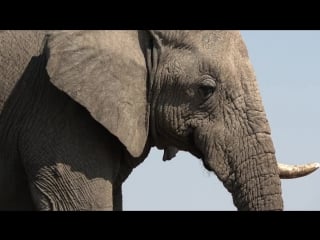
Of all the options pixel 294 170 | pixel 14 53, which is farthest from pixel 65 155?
pixel 294 170

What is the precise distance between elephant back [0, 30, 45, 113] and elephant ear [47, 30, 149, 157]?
26 cm

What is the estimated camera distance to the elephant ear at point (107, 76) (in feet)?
16.9

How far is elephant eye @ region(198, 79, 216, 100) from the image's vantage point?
532 centimetres

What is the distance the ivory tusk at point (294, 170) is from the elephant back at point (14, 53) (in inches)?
76.3

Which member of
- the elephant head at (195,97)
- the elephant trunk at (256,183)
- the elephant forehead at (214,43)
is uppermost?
the elephant forehead at (214,43)

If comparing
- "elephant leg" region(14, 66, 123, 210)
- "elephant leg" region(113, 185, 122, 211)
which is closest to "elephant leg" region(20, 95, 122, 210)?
"elephant leg" region(14, 66, 123, 210)

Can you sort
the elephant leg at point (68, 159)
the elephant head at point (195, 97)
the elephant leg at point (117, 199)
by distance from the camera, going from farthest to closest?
the elephant leg at point (117, 199) → the elephant head at point (195, 97) → the elephant leg at point (68, 159)

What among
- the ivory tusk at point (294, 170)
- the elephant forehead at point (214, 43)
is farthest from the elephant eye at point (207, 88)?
the ivory tusk at point (294, 170)

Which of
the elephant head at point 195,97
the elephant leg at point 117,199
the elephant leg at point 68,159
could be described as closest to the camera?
the elephant leg at point 68,159

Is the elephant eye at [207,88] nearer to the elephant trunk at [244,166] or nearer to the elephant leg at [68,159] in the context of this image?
the elephant trunk at [244,166]

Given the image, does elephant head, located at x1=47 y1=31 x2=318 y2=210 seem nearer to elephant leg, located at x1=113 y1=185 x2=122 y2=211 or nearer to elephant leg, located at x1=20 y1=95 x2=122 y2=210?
elephant leg, located at x1=20 y1=95 x2=122 y2=210
